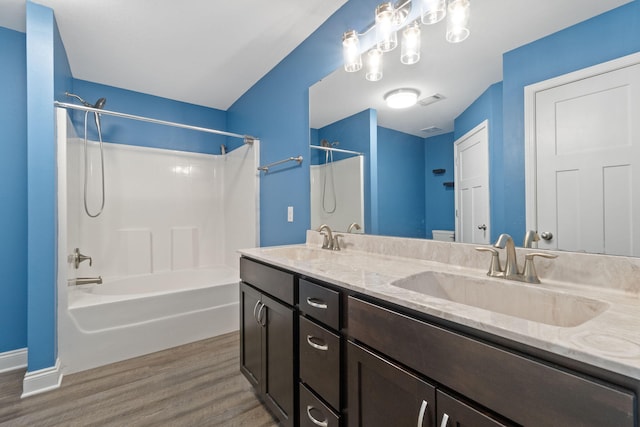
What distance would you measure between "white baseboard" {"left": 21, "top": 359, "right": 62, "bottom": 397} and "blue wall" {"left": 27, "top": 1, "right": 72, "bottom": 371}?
3 centimetres

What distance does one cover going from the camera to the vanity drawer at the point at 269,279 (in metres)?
1.27

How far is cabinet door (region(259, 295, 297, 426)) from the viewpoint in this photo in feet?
4.11

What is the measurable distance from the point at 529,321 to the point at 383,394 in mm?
464

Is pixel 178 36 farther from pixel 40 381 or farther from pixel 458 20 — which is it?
pixel 40 381

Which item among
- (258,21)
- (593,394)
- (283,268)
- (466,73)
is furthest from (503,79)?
(258,21)

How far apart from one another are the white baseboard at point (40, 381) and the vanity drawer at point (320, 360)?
173cm

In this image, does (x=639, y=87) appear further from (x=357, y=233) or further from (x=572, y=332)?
(x=357, y=233)

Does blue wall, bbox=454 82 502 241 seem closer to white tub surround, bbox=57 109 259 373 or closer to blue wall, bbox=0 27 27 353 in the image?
white tub surround, bbox=57 109 259 373

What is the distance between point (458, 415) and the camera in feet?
2.09

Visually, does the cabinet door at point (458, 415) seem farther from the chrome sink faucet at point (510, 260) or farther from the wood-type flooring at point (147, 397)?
the wood-type flooring at point (147, 397)

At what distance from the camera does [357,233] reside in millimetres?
1735

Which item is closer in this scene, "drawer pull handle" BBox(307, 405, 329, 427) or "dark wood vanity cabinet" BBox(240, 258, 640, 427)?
"dark wood vanity cabinet" BBox(240, 258, 640, 427)

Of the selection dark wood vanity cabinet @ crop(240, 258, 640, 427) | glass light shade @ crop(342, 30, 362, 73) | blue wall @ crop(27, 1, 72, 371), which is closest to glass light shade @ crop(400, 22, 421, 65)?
glass light shade @ crop(342, 30, 362, 73)

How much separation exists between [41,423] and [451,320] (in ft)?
6.90
